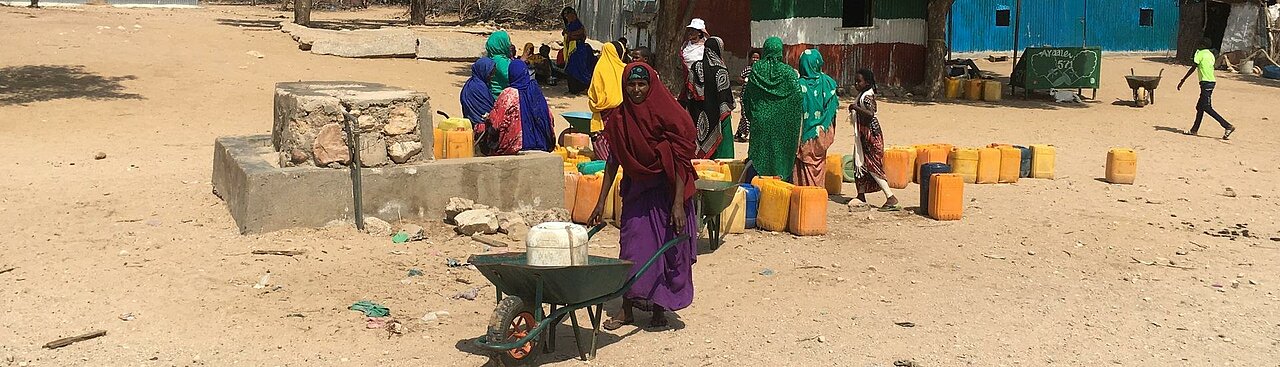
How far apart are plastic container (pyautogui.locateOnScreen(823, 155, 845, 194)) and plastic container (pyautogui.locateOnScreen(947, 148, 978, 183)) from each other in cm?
121

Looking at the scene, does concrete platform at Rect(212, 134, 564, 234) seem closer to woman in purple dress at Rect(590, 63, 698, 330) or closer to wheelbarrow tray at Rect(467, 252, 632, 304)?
woman in purple dress at Rect(590, 63, 698, 330)

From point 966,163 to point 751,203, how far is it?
301 cm

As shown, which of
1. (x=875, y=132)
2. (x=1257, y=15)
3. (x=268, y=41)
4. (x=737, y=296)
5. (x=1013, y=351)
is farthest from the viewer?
(x=1257, y=15)

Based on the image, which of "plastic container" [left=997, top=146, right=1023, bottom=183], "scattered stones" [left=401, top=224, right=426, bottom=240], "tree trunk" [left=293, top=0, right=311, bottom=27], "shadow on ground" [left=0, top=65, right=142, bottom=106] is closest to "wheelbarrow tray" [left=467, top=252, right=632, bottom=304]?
"scattered stones" [left=401, top=224, right=426, bottom=240]

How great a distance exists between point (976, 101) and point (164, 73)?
12343 millimetres

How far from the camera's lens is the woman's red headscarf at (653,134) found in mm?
5199

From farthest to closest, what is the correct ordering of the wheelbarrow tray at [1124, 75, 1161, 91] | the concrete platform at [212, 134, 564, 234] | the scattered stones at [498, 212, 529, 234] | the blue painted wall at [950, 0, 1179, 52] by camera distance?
1. the blue painted wall at [950, 0, 1179, 52]
2. the wheelbarrow tray at [1124, 75, 1161, 91]
3. the scattered stones at [498, 212, 529, 234]
4. the concrete platform at [212, 134, 564, 234]

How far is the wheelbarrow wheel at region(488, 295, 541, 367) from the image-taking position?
15.2ft

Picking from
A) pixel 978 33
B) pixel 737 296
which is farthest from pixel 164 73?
pixel 978 33

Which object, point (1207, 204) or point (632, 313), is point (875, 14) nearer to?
point (1207, 204)

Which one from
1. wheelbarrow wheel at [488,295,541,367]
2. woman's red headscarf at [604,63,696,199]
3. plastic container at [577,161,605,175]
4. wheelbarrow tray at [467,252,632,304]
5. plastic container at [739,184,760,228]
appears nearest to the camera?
wheelbarrow tray at [467,252,632,304]

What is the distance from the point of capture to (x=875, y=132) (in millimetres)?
8797

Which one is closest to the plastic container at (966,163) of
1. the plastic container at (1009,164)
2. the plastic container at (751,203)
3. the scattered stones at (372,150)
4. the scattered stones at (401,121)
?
the plastic container at (1009,164)

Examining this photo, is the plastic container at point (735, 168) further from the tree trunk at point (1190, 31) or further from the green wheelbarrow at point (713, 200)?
the tree trunk at point (1190, 31)
